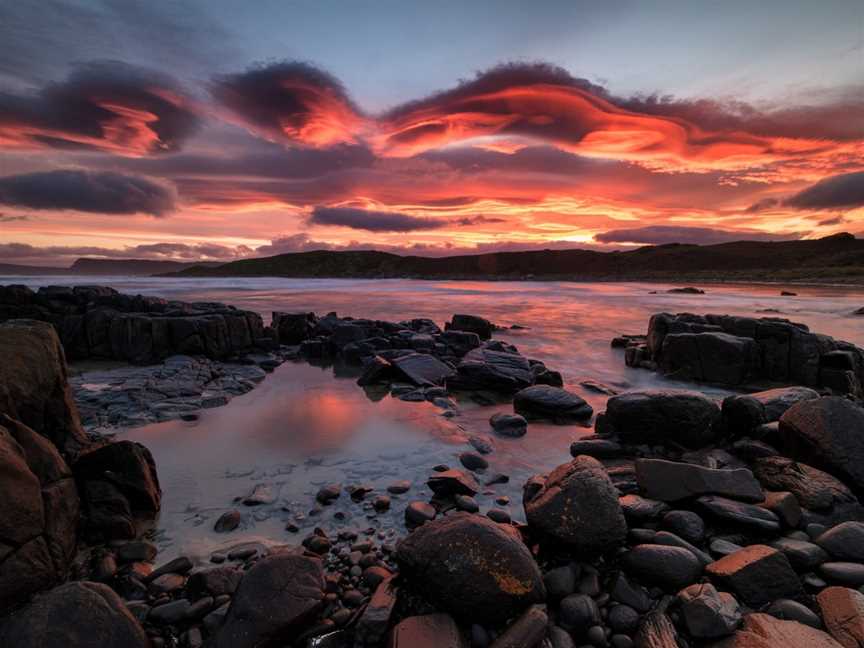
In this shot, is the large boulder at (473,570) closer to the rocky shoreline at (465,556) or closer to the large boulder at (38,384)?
the rocky shoreline at (465,556)

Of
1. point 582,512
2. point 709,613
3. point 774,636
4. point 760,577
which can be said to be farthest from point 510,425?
point 774,636

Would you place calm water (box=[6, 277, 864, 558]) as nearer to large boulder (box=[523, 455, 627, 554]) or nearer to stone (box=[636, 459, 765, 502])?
large boulder (box=[523, 455, 627, 554])

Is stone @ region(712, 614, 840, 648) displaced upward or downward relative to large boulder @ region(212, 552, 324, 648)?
downward

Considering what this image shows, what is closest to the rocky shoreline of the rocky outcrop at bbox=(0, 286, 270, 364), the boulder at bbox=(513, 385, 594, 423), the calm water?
the calm water

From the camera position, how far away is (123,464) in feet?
14.6

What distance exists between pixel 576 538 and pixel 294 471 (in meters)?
3.57

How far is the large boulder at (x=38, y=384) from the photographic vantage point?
163 inches

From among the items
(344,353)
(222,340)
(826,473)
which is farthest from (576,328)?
(826,473)

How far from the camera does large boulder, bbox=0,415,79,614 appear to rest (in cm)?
288

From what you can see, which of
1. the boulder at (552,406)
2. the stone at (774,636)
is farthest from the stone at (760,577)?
the boulder at (552,406)

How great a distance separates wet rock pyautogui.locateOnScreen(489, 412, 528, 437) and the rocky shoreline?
1381 mm

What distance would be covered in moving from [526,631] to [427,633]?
65 centimetres

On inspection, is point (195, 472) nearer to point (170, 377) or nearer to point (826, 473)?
point (170, 377)

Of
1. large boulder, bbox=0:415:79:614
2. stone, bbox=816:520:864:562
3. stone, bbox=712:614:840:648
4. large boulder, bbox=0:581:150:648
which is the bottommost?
stone, bbox=712:614:840:648
